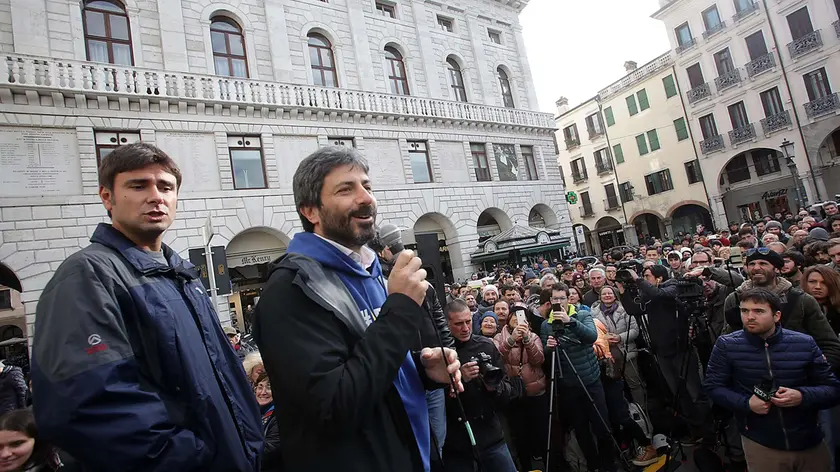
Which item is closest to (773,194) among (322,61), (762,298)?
(322,61)

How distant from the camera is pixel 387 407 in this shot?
150 cm

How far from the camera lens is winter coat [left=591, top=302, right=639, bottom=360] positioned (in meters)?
5.62

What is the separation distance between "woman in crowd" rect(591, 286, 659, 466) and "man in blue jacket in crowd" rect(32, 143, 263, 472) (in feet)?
15.2

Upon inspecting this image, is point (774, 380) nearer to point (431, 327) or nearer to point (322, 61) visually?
point (431, 327)


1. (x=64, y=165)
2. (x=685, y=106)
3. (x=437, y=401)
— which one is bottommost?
(x=437, y=401)

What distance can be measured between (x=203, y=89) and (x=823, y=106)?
28805 mm

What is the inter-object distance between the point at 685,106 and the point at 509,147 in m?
14.3

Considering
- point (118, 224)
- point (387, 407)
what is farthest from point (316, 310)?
point (118, 224)

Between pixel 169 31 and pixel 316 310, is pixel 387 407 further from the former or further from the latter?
pixel 169 31

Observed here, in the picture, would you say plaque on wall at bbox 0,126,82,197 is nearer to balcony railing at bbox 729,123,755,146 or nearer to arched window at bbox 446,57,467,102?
arched window at bbox 446,57,467,102

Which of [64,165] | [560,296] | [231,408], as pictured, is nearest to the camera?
[231,408]

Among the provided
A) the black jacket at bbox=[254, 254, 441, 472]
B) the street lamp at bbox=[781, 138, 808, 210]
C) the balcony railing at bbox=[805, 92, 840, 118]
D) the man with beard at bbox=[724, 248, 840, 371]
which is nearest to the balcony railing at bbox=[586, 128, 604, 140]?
the balcony railing at bbox=[805, 92, 840, 118]

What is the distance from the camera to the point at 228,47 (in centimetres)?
1570

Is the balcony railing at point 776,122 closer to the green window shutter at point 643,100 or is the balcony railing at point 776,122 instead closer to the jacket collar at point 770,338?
the green window shutter at point 643,100
